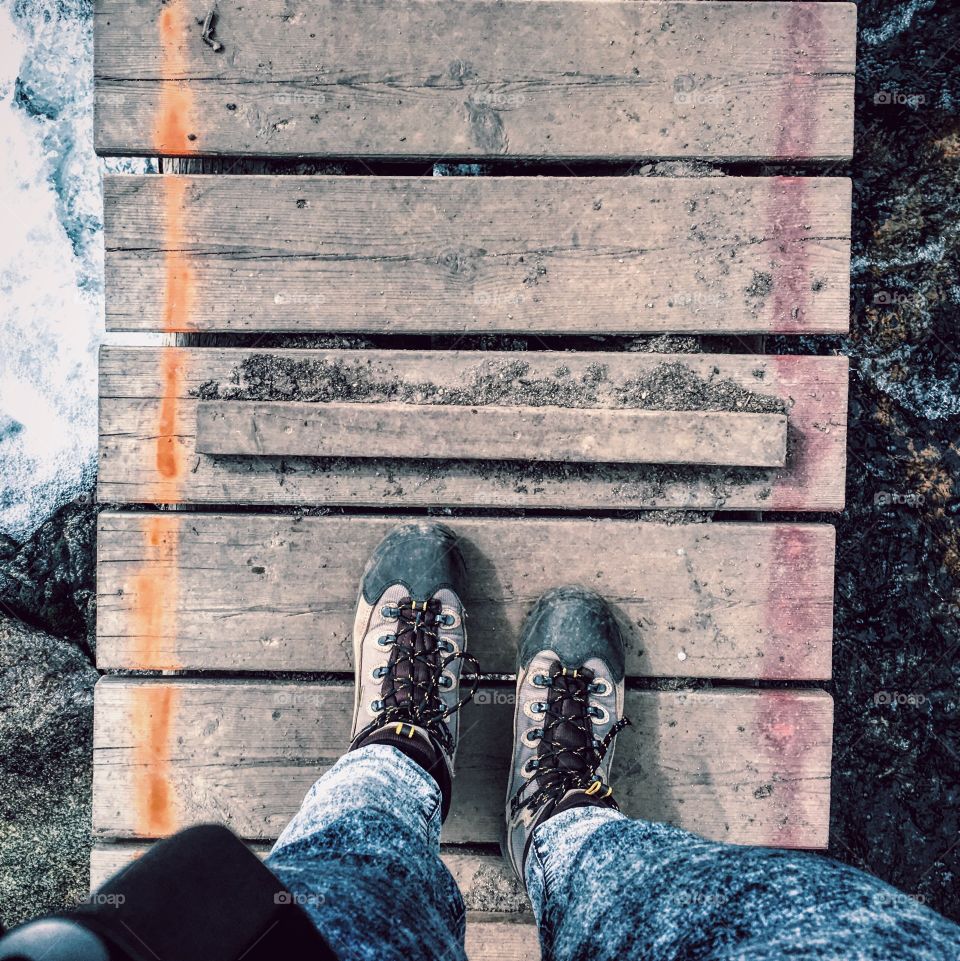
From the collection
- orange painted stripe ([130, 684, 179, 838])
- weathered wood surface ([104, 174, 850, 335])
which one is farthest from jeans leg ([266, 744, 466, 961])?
weathered wood surface ([104, 174, 850, 335])

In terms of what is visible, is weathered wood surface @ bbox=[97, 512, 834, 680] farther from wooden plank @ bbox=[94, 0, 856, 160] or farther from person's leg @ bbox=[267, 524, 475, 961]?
wooden plank @ bbox=[94, 0, 856, 160]

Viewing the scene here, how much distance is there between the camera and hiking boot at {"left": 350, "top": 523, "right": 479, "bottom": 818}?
63.7 inches

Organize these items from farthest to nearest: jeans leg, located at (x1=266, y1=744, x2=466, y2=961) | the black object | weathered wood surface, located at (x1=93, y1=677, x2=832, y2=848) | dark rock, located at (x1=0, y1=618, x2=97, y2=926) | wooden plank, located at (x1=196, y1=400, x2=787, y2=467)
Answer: dark rock, located at (x1=0, y1=618, x2=97, y2=926), weathered wood surface, located at (x1=93, y1=677, x2=832, y2=848), wooden plank, located at (x1=196, y1=400, x2=787, y2=467), jeans leg, located at (x1=266, y1=744, x2=466, y2=961), the black object

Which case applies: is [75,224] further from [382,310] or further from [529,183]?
[529,183]

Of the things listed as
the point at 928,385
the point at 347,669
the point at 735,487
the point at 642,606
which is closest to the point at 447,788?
the point at 347,669

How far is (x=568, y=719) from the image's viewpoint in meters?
1.63

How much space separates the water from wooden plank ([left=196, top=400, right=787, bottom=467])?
0.76m

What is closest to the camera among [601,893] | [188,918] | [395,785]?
[188,918]

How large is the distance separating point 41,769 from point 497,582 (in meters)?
1.41

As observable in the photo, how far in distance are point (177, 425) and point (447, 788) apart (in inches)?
39.6

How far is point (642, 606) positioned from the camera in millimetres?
1676

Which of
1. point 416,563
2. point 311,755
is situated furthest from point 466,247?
point 311,755

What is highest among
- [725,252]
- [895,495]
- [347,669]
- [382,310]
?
[725,252]

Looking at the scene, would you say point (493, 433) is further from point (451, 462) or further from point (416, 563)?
point (416, 563)
